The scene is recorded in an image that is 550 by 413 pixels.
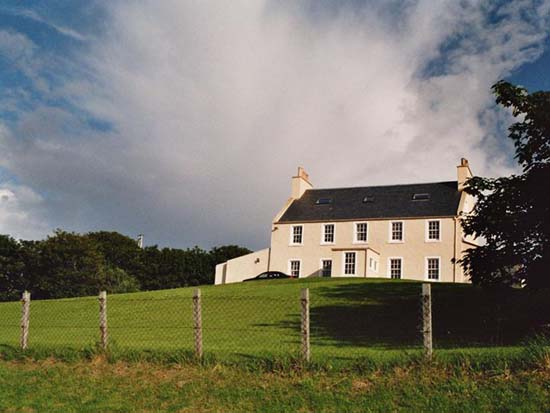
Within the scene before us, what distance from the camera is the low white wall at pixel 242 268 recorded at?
5762 cm

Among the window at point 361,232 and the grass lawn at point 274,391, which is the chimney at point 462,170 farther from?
the grass lawn at point 274,391

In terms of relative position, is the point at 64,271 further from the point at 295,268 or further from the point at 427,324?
the point at 427,324

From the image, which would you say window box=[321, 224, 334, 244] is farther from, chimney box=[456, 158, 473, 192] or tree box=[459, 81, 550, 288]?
tree box=[459, 81, 550, 288]

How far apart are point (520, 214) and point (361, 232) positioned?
34457mm

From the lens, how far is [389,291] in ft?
108

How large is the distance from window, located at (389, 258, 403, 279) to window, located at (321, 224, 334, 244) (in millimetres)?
5748

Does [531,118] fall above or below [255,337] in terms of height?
above

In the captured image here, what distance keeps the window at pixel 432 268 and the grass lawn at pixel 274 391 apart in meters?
40.9

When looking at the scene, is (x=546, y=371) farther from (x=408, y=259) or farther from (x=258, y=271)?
(x=258, y=271)

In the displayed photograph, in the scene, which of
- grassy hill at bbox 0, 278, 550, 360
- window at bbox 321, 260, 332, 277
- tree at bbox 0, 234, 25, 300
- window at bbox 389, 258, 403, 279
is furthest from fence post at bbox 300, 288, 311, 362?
tree at bbox 0, 234, 25, 300

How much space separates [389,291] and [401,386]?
71.7ft

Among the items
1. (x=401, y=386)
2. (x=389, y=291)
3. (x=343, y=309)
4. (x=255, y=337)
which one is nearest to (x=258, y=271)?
Answer: (x=389, y=291)

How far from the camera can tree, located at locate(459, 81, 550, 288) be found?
19.4 meters

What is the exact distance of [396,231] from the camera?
5331 cm
